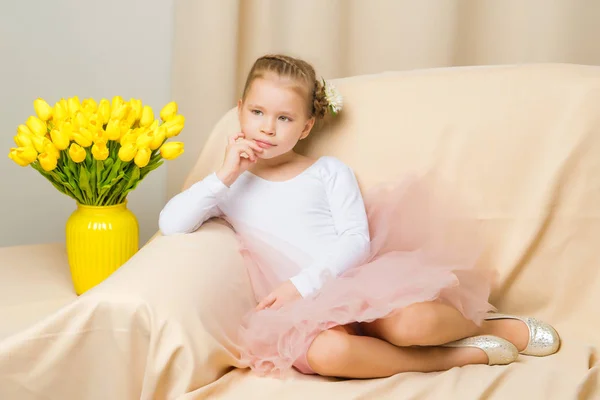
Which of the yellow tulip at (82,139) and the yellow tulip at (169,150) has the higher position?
the yellow tulip at (82,139)

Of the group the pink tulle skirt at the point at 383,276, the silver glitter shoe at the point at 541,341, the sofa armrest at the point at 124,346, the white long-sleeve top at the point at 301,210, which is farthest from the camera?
the white long-sleeve top at the point at 301,210

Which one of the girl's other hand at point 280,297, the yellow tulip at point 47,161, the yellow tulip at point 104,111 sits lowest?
the girl's other hand at point 280,297

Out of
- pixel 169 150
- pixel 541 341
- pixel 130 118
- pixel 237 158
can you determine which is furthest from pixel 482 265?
pixel 130 118

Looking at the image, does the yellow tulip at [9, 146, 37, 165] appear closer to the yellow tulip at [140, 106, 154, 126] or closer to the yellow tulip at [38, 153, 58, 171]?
the yellow tulip at [38, 153, 58, 171]

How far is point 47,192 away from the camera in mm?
2371

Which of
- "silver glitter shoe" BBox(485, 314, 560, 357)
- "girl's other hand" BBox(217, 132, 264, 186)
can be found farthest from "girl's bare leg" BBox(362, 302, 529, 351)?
"girl's other hand" BBox(217, 132, 264, 186)

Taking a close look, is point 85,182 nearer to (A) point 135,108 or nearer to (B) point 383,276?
(A) point 135,108

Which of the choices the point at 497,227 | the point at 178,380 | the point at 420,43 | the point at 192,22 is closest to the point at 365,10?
the point at 420,43

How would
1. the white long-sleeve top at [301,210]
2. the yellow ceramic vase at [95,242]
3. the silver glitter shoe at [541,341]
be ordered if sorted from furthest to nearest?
the yellow ceramic vase at [95,242] < the white long-sleeve top at [301,210] < the silver glitter shoe at [541,341]

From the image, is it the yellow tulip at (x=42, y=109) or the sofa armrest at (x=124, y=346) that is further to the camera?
the yellow tulip at (x=42, y=109)

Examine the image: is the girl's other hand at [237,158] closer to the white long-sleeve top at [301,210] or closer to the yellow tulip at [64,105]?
the white long-sleeve top at [301,210]

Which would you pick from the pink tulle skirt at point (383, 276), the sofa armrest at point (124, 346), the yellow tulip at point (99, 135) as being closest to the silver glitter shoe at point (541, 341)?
the pink tulle skirt at point (383, 276)

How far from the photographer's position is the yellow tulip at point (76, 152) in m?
1.50

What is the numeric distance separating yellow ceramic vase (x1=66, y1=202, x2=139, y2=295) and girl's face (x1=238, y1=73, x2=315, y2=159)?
1.12 ft
